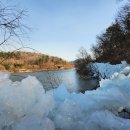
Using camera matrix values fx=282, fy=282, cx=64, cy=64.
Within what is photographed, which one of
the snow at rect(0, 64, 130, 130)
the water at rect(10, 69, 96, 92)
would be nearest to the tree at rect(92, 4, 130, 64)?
the water at rect(10, 69, 96, 92)

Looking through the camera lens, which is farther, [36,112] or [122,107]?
[122,107]

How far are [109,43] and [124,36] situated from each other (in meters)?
7.14

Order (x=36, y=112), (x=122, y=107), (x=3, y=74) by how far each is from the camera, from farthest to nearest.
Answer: (x=122, y=107), (x=3, y=74), (x=36, y=112)

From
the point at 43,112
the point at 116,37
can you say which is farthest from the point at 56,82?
the point at 116,37

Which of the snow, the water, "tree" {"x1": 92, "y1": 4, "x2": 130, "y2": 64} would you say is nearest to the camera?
the snow

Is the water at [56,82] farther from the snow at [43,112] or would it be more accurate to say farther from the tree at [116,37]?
the tree at [116,37]

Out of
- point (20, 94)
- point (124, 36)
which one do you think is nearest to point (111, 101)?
point (20, 94)

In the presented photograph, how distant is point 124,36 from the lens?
3847 cm

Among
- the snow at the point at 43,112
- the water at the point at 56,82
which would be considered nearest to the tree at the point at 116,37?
the water at the point at 56,82

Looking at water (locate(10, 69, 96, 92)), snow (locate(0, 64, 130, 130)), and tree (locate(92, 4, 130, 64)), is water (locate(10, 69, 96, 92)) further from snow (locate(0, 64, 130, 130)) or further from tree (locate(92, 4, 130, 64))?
tree (locate(92, 4, 130, 64))

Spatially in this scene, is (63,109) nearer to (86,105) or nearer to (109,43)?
(86,105)

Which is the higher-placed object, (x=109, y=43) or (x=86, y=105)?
(x=109, y=43)

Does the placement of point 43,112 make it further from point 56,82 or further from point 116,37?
point 116,37

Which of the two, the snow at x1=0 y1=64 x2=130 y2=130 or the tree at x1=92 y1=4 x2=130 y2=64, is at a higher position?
the tree at x1=92 y1=4 x2=130 y2=64
